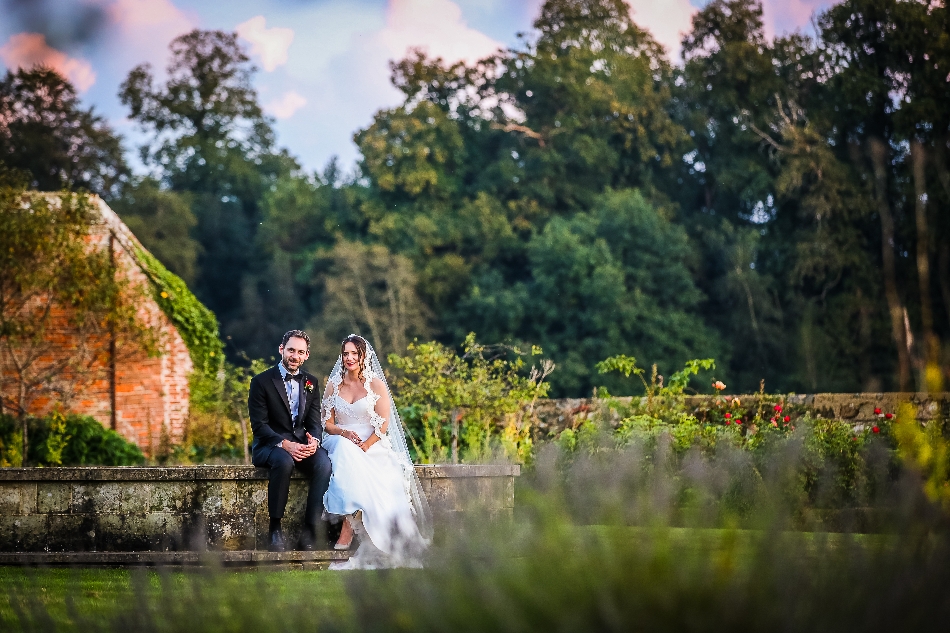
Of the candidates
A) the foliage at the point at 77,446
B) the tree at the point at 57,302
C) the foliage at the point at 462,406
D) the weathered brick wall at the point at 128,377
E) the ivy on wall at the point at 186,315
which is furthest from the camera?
the ivy on wall at the point at 186,315

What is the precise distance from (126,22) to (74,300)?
19779 mm

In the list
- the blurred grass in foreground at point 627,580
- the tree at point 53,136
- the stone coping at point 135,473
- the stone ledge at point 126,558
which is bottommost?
the stone ledge at point 126,558

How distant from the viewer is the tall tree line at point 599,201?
29.7 metres

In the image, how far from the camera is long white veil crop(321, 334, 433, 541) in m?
7.86

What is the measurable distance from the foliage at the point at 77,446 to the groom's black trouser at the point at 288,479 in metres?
6.21

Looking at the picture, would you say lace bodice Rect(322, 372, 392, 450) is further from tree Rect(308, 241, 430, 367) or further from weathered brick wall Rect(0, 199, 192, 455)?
tree Rect(308, 241, 430, 367)

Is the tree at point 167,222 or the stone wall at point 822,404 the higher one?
the tree at point 167,222

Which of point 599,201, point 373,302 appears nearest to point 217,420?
point 373,302

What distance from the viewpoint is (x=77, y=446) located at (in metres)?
13.2

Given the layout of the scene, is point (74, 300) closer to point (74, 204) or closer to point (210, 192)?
point (74, 204)

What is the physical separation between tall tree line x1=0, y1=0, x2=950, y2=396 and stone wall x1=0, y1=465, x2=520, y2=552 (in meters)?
22.4

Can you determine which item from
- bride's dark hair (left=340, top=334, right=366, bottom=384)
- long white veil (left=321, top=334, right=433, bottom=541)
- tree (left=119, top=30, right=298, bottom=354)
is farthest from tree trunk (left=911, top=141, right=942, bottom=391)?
tree (left=119, top=30, right=298, bottom=354)

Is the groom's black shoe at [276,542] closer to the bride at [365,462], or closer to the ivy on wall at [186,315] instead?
the bride at [365,462]

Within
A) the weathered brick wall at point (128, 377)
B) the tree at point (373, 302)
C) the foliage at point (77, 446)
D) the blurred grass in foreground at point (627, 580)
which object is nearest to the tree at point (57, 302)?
the weathered brick wall at point (128, 377)
